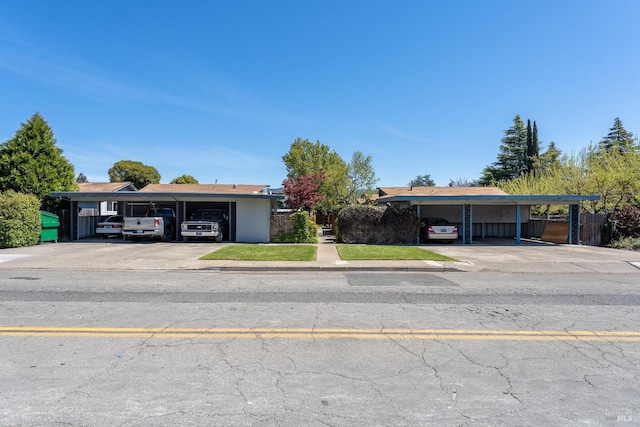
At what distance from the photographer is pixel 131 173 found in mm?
59000

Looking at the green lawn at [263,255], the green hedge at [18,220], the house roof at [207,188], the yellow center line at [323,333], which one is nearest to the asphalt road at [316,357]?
the yellow center line at [323,333]

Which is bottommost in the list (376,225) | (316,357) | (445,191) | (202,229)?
(316,357)

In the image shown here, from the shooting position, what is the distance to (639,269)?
40.7ft

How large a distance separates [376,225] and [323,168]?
2246 centimetres

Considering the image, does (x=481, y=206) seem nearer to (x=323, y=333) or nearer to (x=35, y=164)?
(x=323, y=333)

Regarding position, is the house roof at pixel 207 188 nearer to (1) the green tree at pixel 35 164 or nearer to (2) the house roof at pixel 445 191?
(1) the green tree at pixel 35 164

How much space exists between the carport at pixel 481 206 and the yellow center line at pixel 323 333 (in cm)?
1502

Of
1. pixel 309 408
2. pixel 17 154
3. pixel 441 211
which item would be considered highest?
pixel 17 154

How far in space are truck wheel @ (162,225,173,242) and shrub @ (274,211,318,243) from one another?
20.3 ft

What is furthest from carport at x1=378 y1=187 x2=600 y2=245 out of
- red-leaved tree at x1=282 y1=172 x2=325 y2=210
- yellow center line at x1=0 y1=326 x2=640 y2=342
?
yellow center line at x1=0 y1=326 x2=640 y2=342

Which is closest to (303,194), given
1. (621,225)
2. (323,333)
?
(621,225)

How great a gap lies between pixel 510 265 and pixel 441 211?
551 inches

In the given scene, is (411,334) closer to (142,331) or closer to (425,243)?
(142,331)

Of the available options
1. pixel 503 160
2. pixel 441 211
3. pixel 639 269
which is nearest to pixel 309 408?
pixel 639 269
